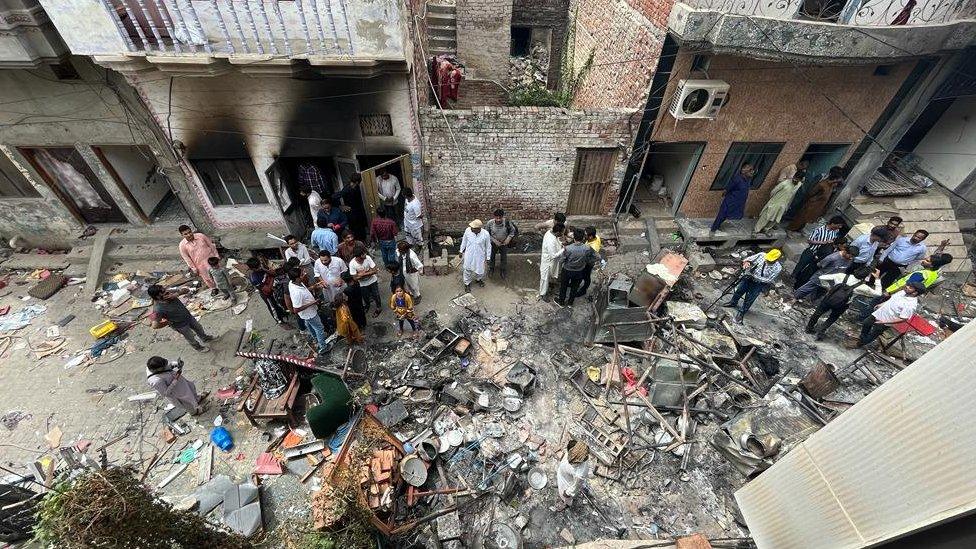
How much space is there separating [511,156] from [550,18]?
385 inches

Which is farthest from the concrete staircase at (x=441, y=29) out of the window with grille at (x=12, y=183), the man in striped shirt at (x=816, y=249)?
the man in striped shirt at (x=816, y=249)

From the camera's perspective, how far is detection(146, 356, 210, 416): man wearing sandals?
534 cm

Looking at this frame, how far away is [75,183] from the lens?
8445 millimetres

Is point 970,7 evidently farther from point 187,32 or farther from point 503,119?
point 187,32

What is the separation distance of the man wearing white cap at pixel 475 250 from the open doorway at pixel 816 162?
780 cm

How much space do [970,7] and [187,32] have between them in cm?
1286

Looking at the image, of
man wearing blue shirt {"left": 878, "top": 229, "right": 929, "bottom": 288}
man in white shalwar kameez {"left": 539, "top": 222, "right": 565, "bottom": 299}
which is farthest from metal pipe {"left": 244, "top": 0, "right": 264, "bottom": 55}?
man wearing blue shirt {"left": 878, "top": 229, "right": 929, "bottom": 288}

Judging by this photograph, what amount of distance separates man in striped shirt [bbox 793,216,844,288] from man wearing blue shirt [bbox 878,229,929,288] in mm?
929

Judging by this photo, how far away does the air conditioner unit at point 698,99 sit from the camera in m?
7.57

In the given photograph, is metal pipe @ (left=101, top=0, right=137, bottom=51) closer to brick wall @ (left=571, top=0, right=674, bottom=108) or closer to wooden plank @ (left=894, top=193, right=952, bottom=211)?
brick wall @ (left=571, top=0, right=674, bottom=108)

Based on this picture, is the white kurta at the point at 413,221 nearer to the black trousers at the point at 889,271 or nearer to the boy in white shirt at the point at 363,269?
the boy in white shirt at the point at 363,269

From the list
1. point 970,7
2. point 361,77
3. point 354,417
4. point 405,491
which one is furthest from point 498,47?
point 405,491

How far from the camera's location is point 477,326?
763cm

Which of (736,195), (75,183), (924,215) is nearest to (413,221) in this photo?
(736,195)
